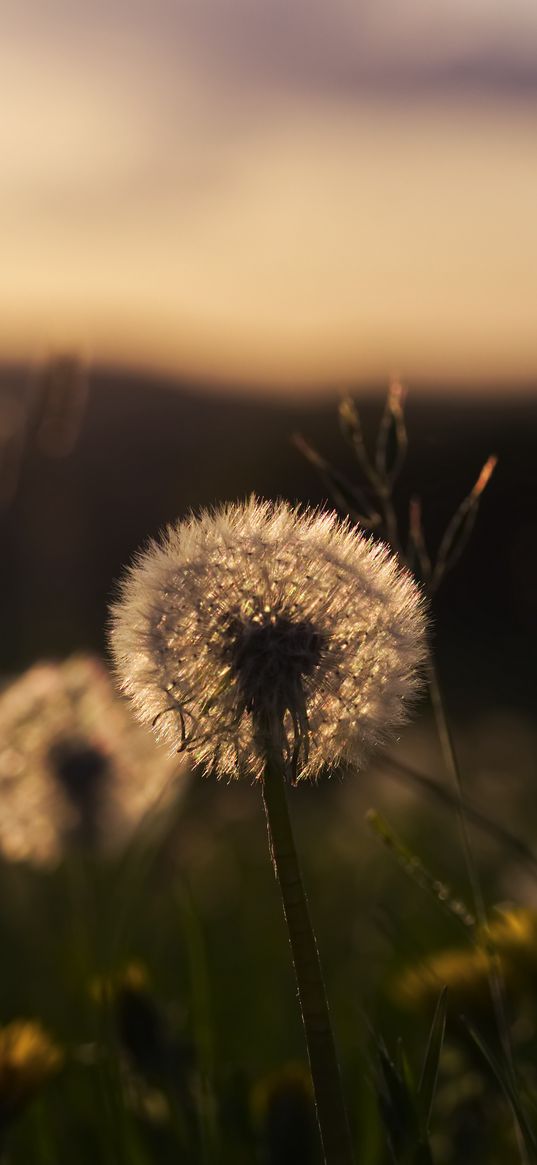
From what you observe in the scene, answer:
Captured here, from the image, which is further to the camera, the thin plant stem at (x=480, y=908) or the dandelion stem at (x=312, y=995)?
the thin plant stem at (x=480, y=908)

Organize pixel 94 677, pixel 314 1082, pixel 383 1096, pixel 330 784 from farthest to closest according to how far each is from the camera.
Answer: pixel 330 784
pixel 94 677
pixel 383 1096
pixel 314 1082

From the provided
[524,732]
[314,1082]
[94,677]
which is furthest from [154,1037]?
[524,732]

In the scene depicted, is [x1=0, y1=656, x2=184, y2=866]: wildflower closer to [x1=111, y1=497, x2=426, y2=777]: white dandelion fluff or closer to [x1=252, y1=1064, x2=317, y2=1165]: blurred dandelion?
[x1=252, y1=1064, x2=317, y2=1165]: blurred dandelion

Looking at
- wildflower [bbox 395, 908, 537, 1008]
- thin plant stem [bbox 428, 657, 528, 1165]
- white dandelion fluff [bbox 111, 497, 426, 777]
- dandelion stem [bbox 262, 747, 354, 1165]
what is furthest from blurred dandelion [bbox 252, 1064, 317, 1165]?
dandelion stem [bbox 262, 747, 354, 1165]

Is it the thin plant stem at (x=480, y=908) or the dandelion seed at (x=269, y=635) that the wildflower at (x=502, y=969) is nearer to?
the thin plant stem at (x=480, y=908)

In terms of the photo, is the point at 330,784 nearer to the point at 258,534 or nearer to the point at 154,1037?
the point at 154,1037

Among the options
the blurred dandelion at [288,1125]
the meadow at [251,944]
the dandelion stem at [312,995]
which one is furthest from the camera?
the blurred dandelion at [288,1125]

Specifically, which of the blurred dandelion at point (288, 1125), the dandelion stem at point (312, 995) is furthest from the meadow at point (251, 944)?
the dandelion stem at point (312, 995)

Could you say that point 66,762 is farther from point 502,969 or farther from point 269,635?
point 269,635
